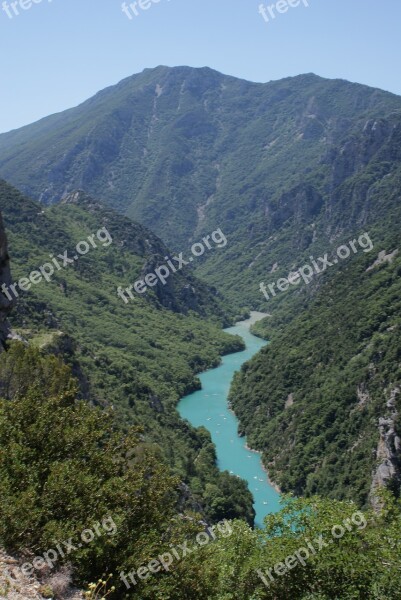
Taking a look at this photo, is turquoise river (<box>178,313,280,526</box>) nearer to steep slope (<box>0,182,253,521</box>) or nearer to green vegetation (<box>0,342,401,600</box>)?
steep slope (<box>0,182,253,521</box>)

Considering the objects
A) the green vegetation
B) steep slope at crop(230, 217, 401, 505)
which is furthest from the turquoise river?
the green vegetation

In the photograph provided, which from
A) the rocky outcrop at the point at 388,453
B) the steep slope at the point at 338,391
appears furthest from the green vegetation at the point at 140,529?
the rocky outcrop at the point at 388,453

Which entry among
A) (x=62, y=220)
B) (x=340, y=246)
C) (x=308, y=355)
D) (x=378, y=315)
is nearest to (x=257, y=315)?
(x=340, y=246)

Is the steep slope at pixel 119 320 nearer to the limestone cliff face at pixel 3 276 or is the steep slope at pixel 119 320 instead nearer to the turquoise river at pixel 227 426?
the turquoise river at pixel 227 426

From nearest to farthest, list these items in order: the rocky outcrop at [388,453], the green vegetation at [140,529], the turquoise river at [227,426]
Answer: the green vegetation at [140,529] → the rocky outcrop at [388,453] → the turquoise river at [227,426]

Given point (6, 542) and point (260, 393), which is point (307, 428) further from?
point (6, 542)

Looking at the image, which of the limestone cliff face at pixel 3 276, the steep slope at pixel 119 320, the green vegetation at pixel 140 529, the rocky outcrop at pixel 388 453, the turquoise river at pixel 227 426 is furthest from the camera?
the steep slope at pixel 119 320

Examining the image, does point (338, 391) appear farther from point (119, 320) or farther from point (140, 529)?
point (140, 529)
